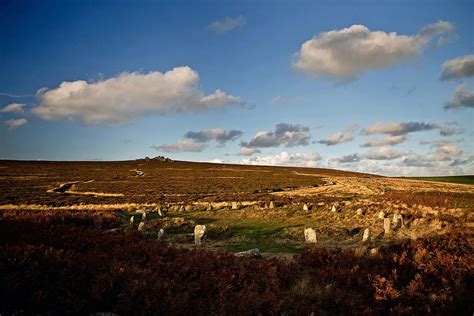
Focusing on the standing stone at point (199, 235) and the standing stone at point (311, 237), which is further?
the standing stone at point (199, 235)

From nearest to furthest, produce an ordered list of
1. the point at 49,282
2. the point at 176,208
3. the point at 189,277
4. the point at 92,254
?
the point at 49,282 < the point at 189,277 < the point at 92,254 < the point at 176,208

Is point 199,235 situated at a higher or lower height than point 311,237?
lower

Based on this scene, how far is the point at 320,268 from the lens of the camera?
341 inches

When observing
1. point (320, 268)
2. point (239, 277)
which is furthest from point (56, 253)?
point (320, 268)

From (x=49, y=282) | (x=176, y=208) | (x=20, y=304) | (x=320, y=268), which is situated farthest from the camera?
(x=176, y=208)

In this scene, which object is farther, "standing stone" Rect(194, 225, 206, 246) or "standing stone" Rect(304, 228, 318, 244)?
"standing stone" Rect(194, 225, 206, 246)

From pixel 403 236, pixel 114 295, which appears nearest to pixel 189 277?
pixel 114 295

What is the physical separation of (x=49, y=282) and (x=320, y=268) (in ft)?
19.9

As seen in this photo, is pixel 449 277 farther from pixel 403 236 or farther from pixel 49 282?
pixel 49 282

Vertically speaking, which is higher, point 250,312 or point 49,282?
point 49,282

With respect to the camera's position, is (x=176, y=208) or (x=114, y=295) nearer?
(x=114, y=295)

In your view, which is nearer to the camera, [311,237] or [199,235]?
[311,237]

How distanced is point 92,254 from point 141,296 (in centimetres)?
224

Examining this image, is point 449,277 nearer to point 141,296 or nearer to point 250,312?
point 250,312
